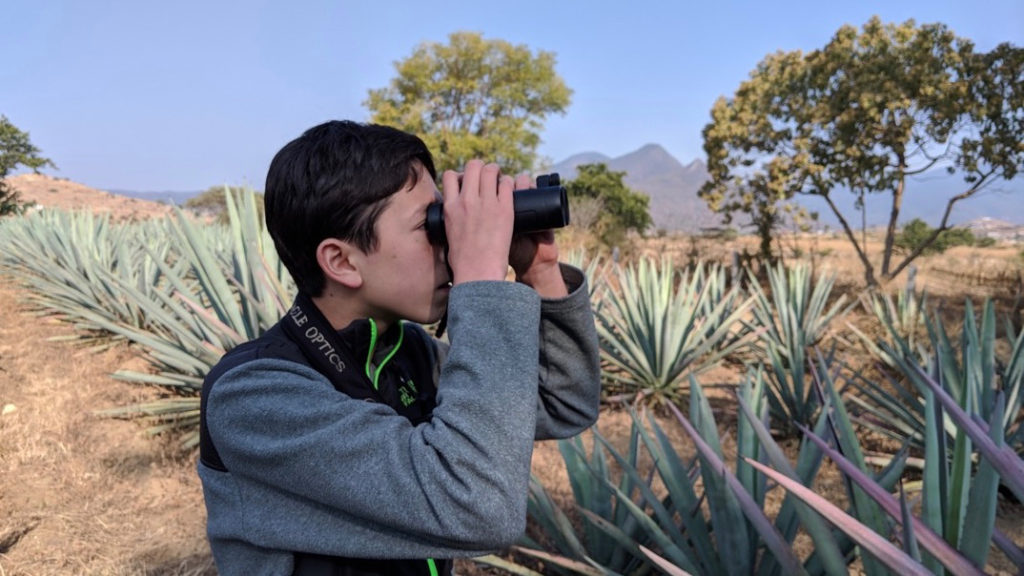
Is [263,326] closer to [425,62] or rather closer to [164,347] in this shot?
[164,347]

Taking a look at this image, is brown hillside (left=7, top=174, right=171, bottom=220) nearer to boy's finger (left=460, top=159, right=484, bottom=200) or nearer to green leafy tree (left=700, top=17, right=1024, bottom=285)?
green leafy tree (left=700, top=17, right=1024, bottom=285)

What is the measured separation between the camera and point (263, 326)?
3.00 meters

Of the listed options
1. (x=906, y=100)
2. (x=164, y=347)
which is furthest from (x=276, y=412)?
(x=906, y=100)

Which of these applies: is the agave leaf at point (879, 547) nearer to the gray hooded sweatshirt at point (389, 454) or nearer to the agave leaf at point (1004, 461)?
the agave leaf at point (1004, 461)

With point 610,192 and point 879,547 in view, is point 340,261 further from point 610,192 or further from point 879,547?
point 610,192

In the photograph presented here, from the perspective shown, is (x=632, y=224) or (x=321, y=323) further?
(x=632, y=224)

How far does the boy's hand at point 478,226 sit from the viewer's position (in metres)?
0.73

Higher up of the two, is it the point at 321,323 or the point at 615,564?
the point at 321,323

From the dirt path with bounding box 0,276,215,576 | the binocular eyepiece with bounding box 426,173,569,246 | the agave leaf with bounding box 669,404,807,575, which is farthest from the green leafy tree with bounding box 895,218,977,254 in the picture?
the binocular eyepiece with bounding box 426,173,569,246

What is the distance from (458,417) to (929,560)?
876mm

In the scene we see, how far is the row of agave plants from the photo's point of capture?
3.27ft

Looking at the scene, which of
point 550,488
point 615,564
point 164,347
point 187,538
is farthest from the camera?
point 164,347

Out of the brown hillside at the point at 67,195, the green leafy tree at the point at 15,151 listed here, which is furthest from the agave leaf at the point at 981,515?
the brown hillside at the point at 67,195

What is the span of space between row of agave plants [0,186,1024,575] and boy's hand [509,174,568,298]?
377 mm
